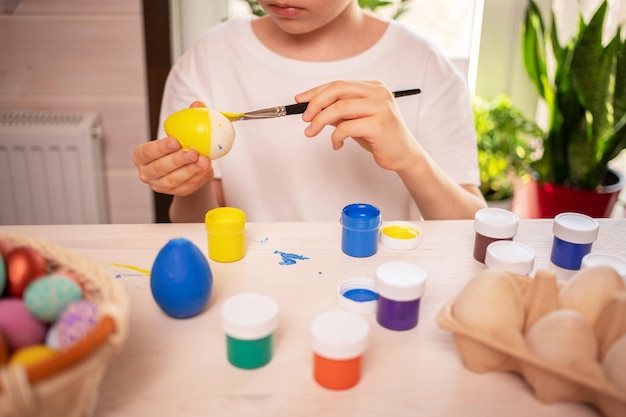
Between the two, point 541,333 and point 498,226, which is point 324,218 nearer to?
point 498,226

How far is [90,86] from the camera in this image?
5.04 feet

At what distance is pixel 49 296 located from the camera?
0.47 m

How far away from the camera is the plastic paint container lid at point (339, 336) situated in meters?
0.52

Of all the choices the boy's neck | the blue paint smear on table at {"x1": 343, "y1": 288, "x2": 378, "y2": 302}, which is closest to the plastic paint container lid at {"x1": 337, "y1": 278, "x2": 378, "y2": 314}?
the blue paint smear on table at {"x1": 343, "y1": 288, "x2": 378, "y2": 302}

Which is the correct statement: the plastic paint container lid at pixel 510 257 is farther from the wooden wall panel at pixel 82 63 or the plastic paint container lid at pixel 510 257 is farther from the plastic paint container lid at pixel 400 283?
the wooden wall panel at pixel 82 63

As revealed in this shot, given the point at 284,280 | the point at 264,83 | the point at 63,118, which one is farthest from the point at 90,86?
the point at 284,280

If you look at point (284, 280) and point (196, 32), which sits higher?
point (196, 32)

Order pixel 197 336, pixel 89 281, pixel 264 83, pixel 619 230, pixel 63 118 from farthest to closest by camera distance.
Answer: pixel 63 118 → pixel 264 83 → pixel 619 230 → pixel 197 336 → pixel 89 281

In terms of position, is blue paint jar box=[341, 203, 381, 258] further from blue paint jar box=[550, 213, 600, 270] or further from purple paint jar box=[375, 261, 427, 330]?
blue paint jar box=[550, 213, 600, 270]

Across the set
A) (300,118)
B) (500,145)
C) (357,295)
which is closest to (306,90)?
(300,118)

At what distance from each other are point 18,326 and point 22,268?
0.06 m

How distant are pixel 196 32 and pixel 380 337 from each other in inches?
50.6

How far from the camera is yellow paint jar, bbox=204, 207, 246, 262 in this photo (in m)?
0.73

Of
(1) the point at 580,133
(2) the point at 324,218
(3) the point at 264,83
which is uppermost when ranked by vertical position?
(3) the point at 264,83
